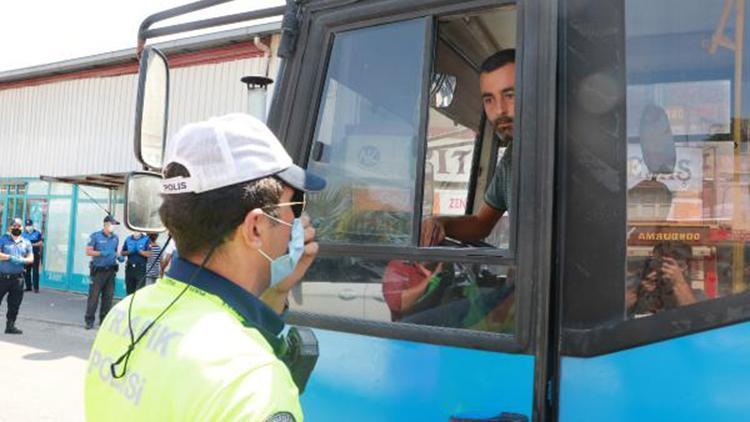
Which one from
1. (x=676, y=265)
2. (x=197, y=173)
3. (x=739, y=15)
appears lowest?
(x=676, y=265)

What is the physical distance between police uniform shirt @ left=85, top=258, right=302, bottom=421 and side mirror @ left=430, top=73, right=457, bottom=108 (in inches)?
35.9

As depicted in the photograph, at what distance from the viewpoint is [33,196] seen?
55.1 feet

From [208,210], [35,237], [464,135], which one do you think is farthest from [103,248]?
[208,210]

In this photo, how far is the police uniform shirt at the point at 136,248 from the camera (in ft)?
38.3

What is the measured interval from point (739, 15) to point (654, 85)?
25 centimetres

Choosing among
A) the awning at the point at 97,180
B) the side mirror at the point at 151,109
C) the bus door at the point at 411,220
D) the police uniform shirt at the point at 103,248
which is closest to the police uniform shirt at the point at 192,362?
the bus door at the point at 411,220

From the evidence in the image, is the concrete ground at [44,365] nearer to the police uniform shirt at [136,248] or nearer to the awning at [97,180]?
the police uniform shirt at [136,248]

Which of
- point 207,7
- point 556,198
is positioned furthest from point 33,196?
point 556,198

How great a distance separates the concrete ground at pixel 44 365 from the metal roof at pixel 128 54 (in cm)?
492

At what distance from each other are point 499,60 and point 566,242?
67 cm

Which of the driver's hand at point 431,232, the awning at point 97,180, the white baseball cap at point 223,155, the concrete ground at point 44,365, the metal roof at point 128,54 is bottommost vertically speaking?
the concrete ground at point 44,365

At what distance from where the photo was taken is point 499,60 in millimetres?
1937

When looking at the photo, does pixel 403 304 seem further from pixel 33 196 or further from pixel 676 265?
pixel 33 196

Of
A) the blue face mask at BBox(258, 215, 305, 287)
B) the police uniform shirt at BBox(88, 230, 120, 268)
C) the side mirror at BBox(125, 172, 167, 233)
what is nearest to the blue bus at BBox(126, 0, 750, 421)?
the blue face mask at BBox(258, 215, 305, 287)
